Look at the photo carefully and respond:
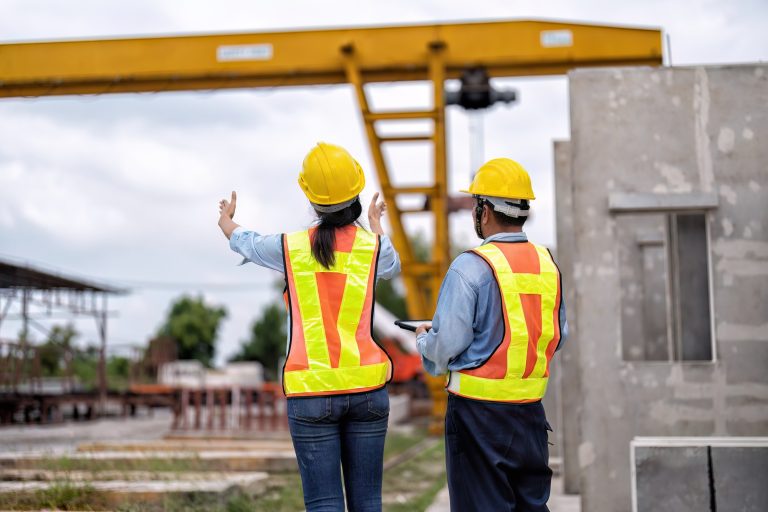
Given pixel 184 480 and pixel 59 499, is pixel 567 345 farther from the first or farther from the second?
pixel 59 499

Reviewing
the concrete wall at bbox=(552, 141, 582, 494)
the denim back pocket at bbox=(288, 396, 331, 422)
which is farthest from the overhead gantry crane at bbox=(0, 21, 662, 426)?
the denim back pocket at bbox=(288, 396, 331, 422)

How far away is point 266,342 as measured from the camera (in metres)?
58.1

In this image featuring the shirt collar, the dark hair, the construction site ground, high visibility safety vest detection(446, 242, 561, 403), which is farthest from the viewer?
the construction site ground

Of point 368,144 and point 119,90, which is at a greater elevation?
point 119,90

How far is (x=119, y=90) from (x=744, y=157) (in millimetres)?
12174

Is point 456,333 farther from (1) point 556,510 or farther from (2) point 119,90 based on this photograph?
(2) point 119,90

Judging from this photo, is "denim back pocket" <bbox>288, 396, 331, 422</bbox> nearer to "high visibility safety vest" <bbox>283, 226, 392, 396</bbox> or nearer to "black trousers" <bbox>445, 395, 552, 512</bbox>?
"high visibility safety vest" <bbox>283, 226, 392, 396</bbox>

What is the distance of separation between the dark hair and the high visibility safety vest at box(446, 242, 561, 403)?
502 millimetres

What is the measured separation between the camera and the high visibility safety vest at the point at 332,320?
10.4 ft

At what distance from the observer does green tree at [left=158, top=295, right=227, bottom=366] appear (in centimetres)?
5450

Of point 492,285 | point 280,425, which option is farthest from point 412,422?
point 492,285

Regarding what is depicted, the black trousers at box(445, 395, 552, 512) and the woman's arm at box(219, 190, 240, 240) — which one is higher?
the woman's arm at box(219, 190, 240, 240)

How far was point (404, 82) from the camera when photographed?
50.4 ft

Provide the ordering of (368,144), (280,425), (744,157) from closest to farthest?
(744,157) → (368,144) → (280,425)
